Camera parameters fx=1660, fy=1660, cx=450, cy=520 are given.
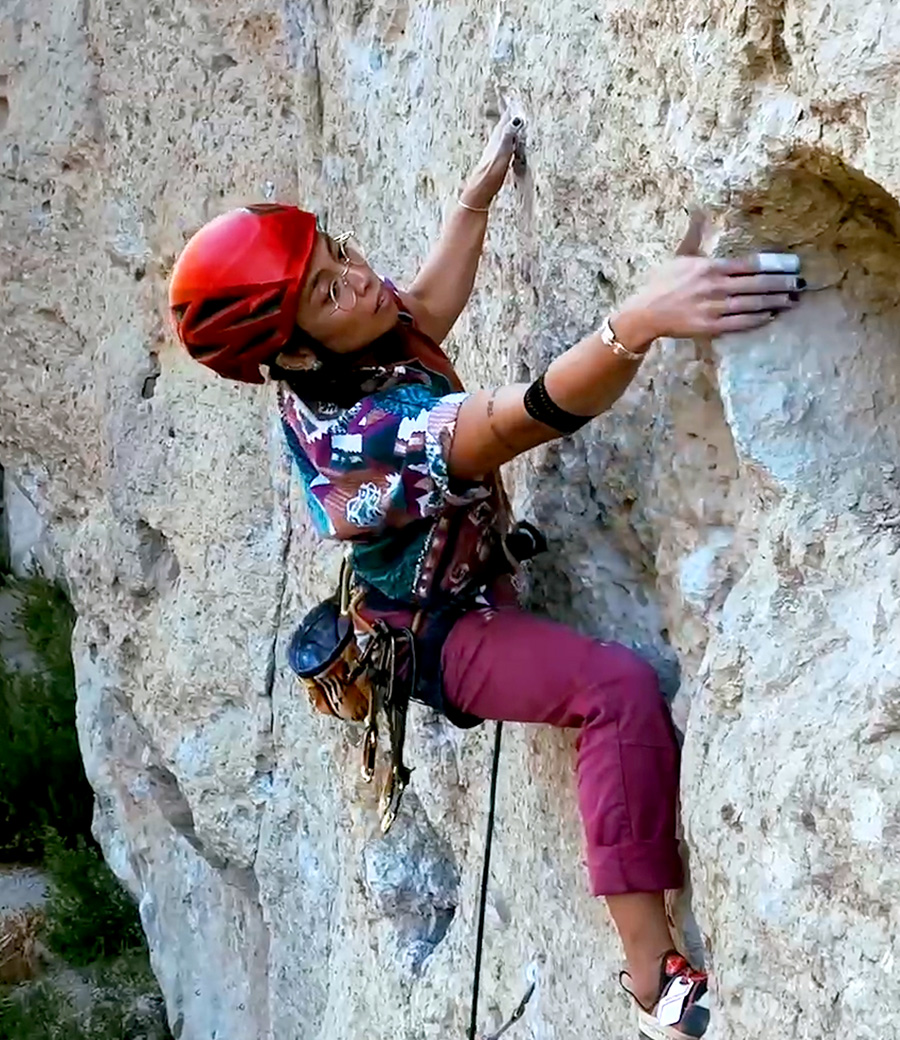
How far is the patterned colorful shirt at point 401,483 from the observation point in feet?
4.75

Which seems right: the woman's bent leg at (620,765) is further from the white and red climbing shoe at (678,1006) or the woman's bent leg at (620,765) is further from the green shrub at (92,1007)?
the green shrub at (92,1007)

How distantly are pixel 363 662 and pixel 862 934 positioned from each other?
614 mm

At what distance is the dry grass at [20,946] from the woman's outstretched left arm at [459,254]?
11.7 ft

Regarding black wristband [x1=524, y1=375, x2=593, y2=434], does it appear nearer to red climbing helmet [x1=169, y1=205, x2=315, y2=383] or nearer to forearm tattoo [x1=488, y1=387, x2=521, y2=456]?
forearm tattoo [x1=488, y1=387, x2=521, y2=456]

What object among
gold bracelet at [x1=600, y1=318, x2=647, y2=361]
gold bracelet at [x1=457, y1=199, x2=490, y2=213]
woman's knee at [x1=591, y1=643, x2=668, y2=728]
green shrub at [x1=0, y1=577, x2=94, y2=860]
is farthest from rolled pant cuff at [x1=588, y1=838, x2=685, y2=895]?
green shrub at [x1=0, y1=577, x2=94, y2=860]

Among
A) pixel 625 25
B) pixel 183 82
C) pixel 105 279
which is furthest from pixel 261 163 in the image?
pixel 625 25

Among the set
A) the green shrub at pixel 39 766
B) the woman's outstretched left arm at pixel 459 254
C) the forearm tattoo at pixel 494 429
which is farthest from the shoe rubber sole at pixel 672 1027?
the green shrub at pixel 39 766

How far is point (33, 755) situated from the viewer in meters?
5.41

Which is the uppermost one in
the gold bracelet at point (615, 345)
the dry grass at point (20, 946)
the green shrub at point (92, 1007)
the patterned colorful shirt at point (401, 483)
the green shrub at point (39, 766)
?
the gold bracelet at point (615, 345)

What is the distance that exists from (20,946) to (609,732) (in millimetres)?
3845

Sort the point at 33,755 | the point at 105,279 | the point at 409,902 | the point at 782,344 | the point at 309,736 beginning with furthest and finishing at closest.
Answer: the point at 33,755 < the point at 105,279 < the point at 309,736 < the point at 409,902 < the point at 782,344

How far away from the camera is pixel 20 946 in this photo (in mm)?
4852

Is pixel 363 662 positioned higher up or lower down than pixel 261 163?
lower down

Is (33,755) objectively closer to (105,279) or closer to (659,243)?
(105,279)
